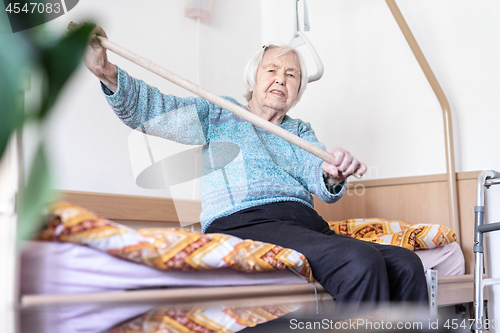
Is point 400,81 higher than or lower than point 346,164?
higher

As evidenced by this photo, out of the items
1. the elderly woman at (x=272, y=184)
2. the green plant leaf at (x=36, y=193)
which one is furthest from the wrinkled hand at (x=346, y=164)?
the green plant leaf at (x=36, y=193)

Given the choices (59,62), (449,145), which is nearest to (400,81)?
(449,145)

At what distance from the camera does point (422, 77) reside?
1669 mm

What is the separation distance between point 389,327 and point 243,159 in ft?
1.56

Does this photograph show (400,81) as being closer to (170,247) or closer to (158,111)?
(158,111)

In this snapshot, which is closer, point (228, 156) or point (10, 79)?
point (10, 79)

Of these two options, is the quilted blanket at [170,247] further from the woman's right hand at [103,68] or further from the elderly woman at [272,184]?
the woman's right hand at [103,68]

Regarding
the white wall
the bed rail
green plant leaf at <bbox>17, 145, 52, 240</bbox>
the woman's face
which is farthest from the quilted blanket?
the white wall

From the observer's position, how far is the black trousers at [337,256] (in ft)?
2.56

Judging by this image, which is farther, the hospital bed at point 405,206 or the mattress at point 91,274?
the hospital bed at point 405,206

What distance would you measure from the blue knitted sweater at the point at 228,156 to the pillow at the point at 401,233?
0.33 metres

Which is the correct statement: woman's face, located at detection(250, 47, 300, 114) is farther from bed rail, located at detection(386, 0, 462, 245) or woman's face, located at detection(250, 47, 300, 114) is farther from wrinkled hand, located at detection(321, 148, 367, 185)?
bed rail, located at detection(386, 0, 462, 245)

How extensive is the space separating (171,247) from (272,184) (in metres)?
0.42

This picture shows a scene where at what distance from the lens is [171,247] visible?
648 millimetres
